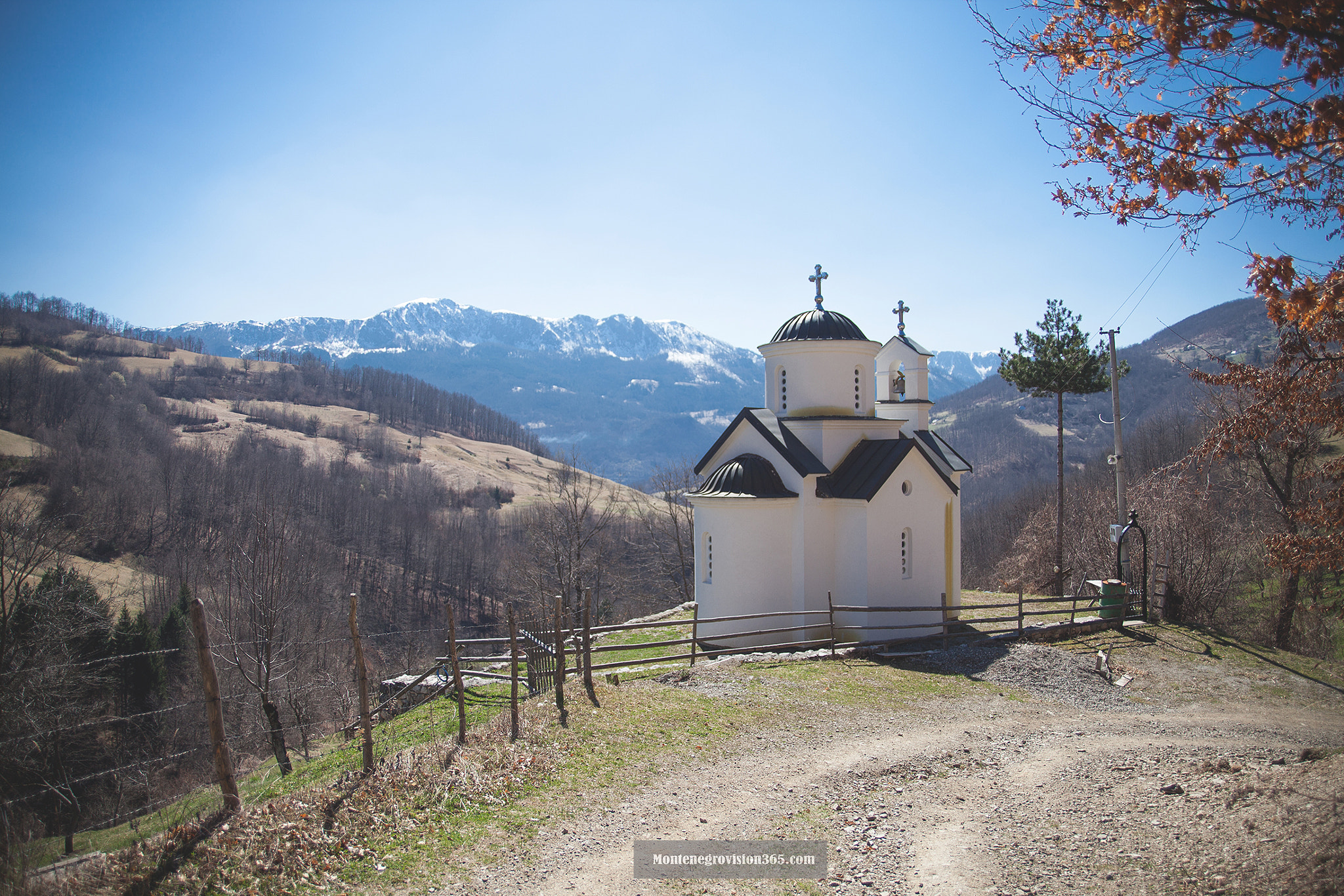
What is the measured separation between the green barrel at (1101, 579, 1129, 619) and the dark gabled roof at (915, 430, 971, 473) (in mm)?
5979

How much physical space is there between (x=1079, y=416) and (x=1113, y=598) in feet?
508

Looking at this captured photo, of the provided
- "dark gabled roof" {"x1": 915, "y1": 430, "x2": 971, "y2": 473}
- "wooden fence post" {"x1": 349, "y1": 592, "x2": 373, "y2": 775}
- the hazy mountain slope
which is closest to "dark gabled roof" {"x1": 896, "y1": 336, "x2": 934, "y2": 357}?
"dark gabled roof" {"x1": 915, "y1": 430, "x2": 971, "y2": 473}

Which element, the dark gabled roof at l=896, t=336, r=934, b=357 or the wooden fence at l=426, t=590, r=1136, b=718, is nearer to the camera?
the wooden fence at l=426, t=590, r=1136, b=718

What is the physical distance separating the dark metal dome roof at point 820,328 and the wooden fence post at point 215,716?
1670 cm

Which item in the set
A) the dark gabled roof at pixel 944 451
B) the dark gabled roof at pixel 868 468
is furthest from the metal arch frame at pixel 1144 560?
the dark gabled roof at pixel 944 451

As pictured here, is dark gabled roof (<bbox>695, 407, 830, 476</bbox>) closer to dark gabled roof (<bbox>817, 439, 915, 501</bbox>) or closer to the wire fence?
dark gabled roof (<bbox>817, 439, 915, 501</bbox>)

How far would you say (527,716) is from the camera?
11703 millimetres

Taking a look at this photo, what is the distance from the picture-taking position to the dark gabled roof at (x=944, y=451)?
24875mm

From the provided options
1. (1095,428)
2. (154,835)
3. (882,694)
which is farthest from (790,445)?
(1095,428)

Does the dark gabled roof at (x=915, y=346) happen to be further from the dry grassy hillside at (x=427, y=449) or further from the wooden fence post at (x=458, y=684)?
the dry grassy hillside at (x=427, y=449)

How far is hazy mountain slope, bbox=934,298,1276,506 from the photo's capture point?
112 m

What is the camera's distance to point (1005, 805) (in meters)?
8.59

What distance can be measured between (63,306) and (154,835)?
227 metres

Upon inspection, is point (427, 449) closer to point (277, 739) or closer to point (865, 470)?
point (277, 739)
